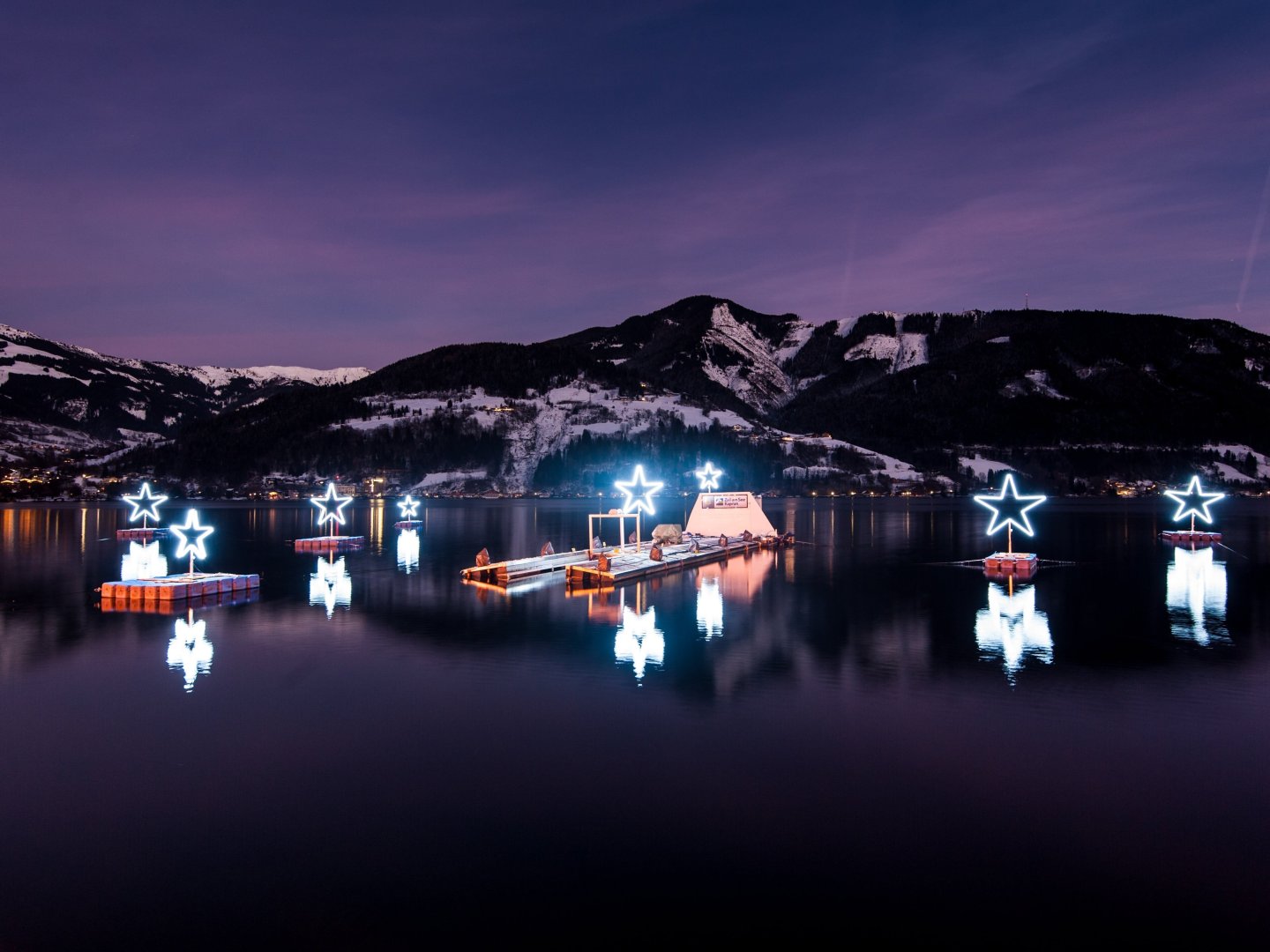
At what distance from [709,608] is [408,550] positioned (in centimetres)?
5415

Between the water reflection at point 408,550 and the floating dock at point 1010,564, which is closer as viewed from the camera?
the floating dock at point 1010,564

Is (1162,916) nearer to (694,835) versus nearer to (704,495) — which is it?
(694,835)

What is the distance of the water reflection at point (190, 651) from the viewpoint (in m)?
32.6

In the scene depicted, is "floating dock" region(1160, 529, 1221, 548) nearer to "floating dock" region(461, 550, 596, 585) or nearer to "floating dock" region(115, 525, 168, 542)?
"floating dock" region(461, 550, 596, 585)

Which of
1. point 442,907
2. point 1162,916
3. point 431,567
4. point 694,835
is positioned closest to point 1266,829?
point 1162,916

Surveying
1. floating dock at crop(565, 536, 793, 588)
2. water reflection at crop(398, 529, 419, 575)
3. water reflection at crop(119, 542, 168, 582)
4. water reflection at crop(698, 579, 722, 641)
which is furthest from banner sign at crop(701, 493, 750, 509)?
water reflection at crop(119, 542, 168, 582)

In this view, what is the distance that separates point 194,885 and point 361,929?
3454 millimetres

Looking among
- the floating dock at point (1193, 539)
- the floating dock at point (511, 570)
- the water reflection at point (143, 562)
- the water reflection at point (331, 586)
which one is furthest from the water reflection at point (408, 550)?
the floating dock at point (1193, 539)

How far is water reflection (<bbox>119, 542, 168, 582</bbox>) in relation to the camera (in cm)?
6738

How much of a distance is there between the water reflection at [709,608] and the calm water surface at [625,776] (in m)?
0.56

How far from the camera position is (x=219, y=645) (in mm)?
37750

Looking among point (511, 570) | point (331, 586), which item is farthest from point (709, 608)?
point (331, 586)

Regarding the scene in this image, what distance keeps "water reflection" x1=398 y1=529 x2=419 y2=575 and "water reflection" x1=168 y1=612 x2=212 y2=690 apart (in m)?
29.0

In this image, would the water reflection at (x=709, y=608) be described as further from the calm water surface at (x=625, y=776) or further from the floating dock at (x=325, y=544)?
the floating dock at (x=325, y=544)
